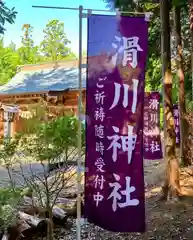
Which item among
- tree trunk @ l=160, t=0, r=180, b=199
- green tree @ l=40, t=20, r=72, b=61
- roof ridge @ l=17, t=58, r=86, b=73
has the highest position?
green tree @ l=40, t=20, r=72, b=61

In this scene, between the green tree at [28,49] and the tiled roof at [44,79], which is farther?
the green tree at [28,49]

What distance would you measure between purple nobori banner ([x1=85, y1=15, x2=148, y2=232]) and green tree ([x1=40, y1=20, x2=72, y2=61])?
26.5 metres

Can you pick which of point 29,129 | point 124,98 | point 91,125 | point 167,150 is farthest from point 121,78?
point 167,150

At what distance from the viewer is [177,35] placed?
797 centimetres

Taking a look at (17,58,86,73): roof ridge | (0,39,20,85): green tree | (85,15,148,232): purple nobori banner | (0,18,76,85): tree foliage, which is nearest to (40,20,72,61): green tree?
(0,18,76,85): tree foliage

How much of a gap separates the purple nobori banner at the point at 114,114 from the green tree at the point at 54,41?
2649 centimetres

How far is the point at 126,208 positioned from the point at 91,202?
1.04 feet

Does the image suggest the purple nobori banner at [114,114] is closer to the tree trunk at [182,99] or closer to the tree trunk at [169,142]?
the tree trunk at [169,142]

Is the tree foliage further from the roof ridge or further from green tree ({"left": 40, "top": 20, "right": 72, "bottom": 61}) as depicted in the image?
the roof ridge

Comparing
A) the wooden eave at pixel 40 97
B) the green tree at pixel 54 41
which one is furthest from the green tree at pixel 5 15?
the green tree at pixel 54 41

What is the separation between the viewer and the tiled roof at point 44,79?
57.2 ft

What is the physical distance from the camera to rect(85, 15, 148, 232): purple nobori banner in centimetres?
318

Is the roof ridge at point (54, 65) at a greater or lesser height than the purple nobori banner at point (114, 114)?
greater

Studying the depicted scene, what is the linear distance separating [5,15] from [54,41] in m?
25.4
